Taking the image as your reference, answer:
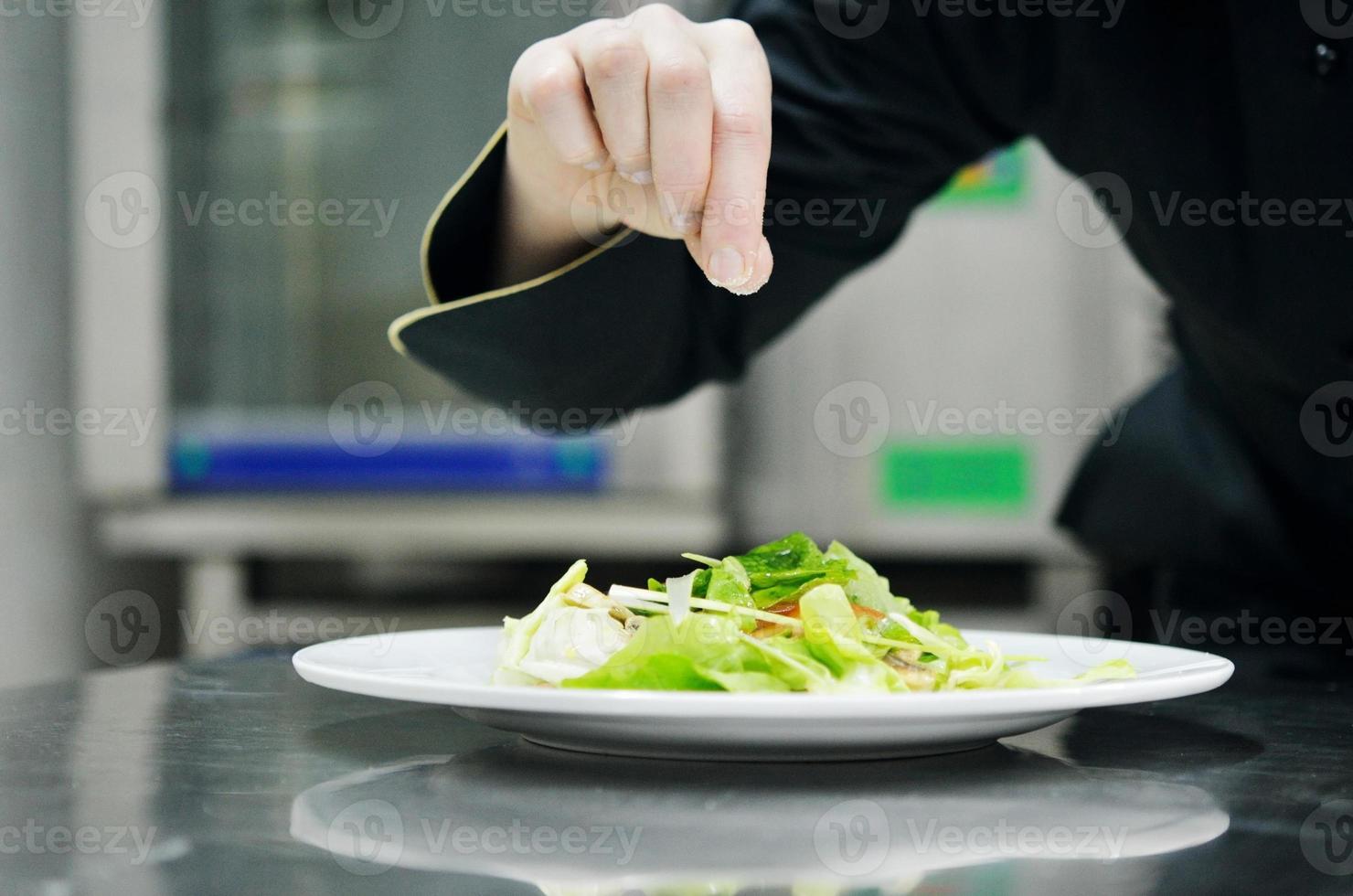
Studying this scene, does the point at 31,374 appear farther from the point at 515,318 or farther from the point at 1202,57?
the point at 1202,57

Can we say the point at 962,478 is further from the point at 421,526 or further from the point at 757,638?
the point at 757,638

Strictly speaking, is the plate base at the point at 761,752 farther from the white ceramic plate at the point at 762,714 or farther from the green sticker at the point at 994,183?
the green sticker at the point at 994,183

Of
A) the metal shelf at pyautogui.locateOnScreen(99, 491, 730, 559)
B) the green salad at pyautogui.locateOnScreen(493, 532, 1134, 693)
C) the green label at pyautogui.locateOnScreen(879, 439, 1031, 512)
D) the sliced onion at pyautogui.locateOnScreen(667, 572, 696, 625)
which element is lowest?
the metal shelf at pyautogui.locateOnScreen(99, 491, 730, 559)

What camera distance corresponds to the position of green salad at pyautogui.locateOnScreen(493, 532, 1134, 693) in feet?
1.48

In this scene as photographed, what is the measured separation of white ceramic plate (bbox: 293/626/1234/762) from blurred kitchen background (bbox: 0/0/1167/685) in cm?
125

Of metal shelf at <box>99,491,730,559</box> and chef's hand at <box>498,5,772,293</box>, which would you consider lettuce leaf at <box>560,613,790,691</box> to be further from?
metal shelf at <box>99,491,730,559</box>

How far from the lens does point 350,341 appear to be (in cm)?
192

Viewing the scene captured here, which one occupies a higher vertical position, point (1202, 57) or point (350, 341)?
point (1202, 57)

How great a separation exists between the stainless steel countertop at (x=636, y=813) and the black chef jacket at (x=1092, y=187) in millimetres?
447

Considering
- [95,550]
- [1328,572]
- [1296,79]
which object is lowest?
[95,550]

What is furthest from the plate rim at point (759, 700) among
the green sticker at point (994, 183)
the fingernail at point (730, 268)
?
the green sticker at point (994, 183)

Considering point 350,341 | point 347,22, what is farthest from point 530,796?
point 347,22

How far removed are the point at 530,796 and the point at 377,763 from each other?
8cm

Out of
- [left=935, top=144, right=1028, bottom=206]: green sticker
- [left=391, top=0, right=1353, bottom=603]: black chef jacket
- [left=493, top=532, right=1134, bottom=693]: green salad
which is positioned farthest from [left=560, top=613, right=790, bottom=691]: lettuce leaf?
[left=935, top=144, right=1028, bottom=206]: green sticker
